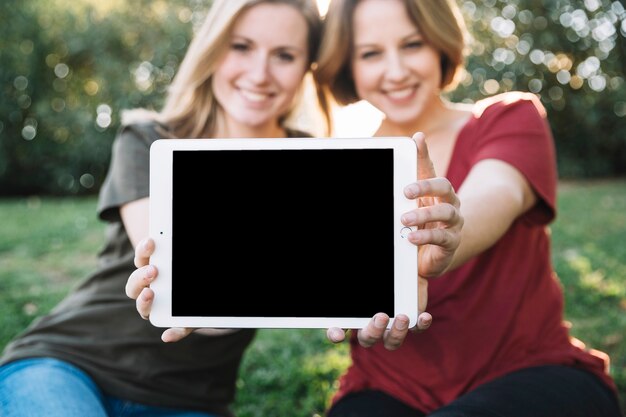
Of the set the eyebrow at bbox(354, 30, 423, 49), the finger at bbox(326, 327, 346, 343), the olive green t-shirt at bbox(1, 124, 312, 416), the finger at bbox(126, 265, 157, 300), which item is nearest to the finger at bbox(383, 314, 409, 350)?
the finger at bbox(326, 327, 346, 343)

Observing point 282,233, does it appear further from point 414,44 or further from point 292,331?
point 292,331

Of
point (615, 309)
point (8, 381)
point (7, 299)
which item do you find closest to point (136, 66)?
point (7, 299)

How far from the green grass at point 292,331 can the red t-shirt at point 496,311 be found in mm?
1051

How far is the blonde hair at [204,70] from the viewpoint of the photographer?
2611mm

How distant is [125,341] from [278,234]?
862 millimetres

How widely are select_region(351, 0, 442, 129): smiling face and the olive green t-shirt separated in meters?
0.88

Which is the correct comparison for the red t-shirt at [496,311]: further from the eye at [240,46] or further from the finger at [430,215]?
the eye at [240,46]

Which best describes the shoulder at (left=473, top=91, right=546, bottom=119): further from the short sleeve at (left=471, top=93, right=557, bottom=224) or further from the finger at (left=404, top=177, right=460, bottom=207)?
the finger at (left=404, top=177, right=460, bottom=207)

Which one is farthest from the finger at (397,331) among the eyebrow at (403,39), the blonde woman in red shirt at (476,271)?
the eyebrow at (403,39)

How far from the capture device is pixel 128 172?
8.07 ft

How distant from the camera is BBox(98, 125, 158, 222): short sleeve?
244 cm

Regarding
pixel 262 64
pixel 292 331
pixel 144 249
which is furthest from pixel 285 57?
pixel 292 331

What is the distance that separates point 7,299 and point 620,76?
1101 centimetres

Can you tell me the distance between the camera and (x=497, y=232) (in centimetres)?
212
